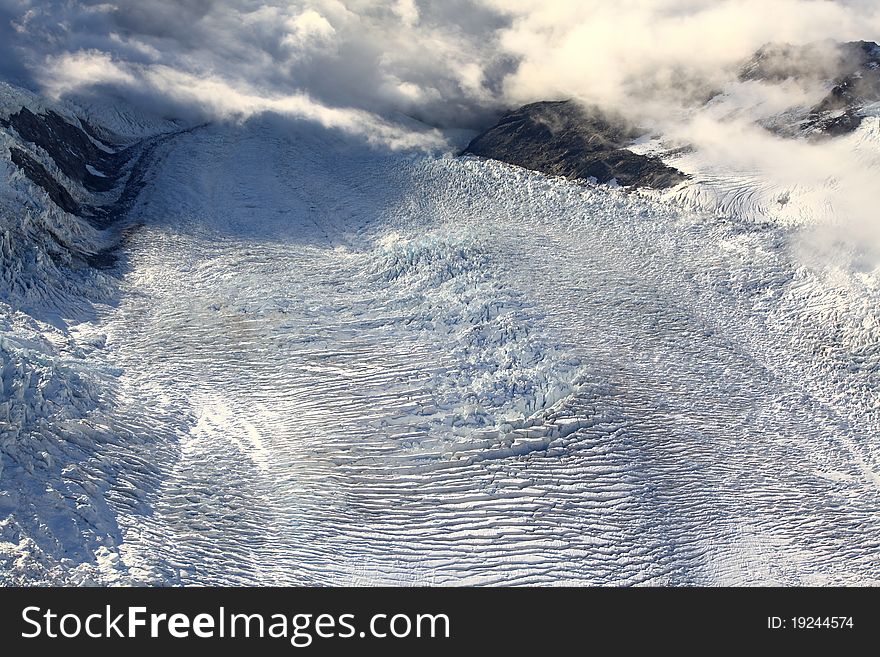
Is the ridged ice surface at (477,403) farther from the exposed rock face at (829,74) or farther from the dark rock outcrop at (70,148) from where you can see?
the exposed rock face at (829,74)

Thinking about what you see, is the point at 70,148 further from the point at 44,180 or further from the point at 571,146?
the point at 571,146

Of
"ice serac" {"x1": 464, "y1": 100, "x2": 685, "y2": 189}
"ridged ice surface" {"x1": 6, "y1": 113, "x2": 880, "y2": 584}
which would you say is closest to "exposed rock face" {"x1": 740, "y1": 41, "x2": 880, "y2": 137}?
"ice serac" {"x1": 464, "y1": 100, "x2": 685, "y2": 189}

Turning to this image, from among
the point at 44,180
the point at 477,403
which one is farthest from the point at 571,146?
the point at 44,180

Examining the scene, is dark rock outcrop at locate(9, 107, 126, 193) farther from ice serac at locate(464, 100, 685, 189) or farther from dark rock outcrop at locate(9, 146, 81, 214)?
ice serac at locate(464, 100, 685, 189)

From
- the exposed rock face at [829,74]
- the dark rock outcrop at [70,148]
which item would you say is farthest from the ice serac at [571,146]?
the dark rock outcrop at [70,148]

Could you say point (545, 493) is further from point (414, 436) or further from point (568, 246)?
point (568, 246)

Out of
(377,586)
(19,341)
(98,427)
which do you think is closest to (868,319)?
(377,586)
